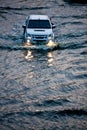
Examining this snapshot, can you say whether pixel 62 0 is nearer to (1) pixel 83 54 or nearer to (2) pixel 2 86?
(1) pixel 83 54

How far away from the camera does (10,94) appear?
1263 cm

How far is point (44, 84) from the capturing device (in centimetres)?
1398

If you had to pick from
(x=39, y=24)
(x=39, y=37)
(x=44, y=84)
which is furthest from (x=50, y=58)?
(x=44, y=84)

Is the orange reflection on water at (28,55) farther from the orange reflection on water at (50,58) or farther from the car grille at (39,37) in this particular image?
the orange reflection on water at (50,58)

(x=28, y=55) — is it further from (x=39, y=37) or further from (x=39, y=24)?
(x=39, y=24)

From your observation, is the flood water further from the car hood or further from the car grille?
the car hood

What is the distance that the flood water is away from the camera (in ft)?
35.5

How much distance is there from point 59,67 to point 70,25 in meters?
13.5

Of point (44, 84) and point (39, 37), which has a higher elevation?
point (44, 84)

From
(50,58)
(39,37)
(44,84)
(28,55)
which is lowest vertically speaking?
(28,55)

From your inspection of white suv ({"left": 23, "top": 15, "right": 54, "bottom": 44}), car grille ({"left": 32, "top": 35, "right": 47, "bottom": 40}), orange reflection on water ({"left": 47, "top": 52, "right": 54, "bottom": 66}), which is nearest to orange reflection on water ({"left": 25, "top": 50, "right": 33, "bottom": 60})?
white suv ({"left": 23, "top": 15, "right": 54, "bottom": 44})

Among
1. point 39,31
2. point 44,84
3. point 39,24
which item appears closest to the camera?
point 44,84

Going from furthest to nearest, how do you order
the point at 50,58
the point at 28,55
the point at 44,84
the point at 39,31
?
the point at 39,31
the point at 28,55
the point at 50,58
the point at 44,84

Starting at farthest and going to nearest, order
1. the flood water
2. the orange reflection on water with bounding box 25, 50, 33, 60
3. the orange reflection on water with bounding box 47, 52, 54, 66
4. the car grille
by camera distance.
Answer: the car grille, the orange reflection on water with bounding box 25, 50, 33, 60, the orange reflection on water with bounding box 47, 52, 54, 66, the flood water
